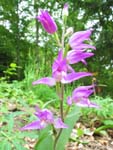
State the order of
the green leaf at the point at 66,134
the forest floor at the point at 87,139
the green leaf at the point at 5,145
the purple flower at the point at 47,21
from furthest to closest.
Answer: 1. the forest floor at the point at 87,139
2. the green leaf at the point at 5,145
3. the green leaf at the point at 66,134
4. the purple flower at the point at 47,21

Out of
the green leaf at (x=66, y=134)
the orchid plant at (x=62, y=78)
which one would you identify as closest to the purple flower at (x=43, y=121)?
the orchid plant at (x=62, y=78)

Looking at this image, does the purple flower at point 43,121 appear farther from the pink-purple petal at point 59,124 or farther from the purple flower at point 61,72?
the purple flower at point 61,72

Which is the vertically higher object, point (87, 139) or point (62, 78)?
point (62, 78)

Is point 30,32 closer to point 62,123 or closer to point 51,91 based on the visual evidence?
point 51,91

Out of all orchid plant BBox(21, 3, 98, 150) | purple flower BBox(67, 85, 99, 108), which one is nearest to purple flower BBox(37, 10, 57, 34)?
orchid plant BBox(21, 3, 98, 150)

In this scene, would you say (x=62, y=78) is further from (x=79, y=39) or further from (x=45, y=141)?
(x=45, y=141)

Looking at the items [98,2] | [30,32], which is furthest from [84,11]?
[30,32]

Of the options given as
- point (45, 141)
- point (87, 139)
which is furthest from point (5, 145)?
point (87, 139)

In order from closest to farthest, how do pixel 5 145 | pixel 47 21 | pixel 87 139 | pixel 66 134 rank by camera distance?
pixel 47 21, pixel 66 134, pixel 5 145, pixel 87 139

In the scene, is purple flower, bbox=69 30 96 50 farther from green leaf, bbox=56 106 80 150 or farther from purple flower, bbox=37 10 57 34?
green leaf, bbox=56 106 80 150
